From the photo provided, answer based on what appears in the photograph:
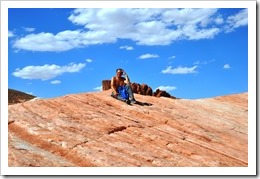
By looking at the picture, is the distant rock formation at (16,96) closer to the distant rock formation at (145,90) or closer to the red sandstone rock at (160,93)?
the distant rock formation at (145,90)

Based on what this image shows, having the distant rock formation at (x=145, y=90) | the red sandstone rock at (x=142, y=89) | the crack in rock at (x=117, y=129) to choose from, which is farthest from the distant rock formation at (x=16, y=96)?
the crack in rock at (x=117, y=129)

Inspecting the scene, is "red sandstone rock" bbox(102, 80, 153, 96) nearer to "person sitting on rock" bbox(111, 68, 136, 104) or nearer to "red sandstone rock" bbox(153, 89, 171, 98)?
"red sandstone rock" bbox(153, 89, 171, 98)

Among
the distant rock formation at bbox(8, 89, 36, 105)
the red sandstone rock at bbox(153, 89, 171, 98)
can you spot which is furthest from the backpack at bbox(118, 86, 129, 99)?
the distant rock formation at bbox(8, 89, 36, 105)

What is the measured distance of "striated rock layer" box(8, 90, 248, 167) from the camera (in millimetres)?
13500

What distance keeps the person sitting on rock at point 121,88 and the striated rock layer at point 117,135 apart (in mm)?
381

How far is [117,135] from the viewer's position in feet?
49.2

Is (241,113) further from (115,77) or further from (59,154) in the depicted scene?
(59,154)

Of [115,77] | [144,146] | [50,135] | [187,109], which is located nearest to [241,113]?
[187,109]

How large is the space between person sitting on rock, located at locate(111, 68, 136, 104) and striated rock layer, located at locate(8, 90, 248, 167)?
0.38 meters

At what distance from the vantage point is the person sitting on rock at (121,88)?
18231mm

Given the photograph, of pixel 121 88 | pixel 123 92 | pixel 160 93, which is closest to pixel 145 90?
pixel 160 93

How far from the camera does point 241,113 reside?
65.2 feet

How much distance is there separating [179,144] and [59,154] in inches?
144

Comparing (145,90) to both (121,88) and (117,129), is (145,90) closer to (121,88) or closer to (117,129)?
(121,88)
